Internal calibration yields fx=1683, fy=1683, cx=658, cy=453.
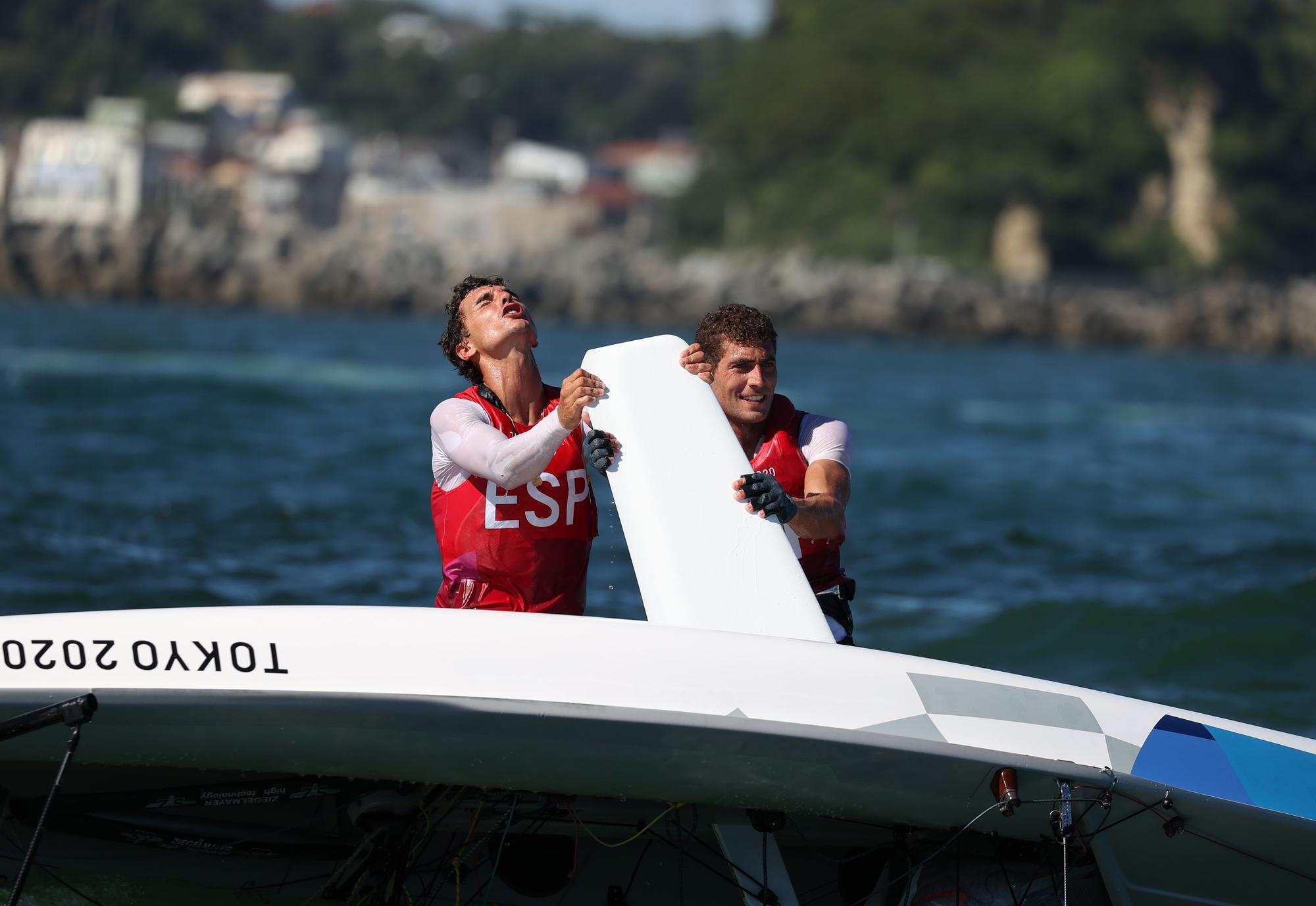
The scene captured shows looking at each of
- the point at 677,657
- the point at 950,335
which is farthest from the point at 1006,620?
the point at 950,335

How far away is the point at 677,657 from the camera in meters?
3.38

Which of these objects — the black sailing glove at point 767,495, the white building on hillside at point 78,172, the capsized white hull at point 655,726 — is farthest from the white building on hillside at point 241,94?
the capsized white hull at point 655,726

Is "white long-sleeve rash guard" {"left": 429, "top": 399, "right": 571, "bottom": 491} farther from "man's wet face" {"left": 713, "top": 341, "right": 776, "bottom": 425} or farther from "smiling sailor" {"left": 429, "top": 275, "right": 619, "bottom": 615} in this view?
"man's wet face" {"left": 713, "top": 341, "right": 776, "bottom": 425}

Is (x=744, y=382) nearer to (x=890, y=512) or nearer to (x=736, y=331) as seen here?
(x=736, y=331)

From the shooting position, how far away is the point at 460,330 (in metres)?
3.99

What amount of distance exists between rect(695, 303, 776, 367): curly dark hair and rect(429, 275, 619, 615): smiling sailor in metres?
0.36

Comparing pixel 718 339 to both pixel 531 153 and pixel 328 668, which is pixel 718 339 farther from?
pixel 531 153

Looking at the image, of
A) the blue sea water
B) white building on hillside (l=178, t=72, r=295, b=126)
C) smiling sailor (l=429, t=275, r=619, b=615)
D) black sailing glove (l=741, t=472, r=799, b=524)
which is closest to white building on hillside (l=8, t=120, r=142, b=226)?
white building on hillside (l=178, t=72, r=295, b=126)

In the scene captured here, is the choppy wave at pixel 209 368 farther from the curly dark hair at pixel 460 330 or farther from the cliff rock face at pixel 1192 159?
the cliff rock face at pixel 1192 159

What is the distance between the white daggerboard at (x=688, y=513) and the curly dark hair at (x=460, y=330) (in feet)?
0.96

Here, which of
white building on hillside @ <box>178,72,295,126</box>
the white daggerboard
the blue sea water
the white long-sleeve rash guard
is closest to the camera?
the white long-sleeve rash guard

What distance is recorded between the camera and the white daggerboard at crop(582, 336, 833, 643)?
3750mm

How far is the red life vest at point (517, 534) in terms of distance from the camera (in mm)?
3879

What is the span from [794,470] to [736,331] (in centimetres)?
37
